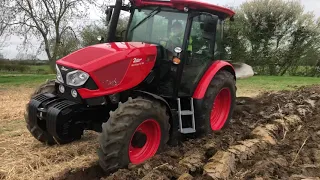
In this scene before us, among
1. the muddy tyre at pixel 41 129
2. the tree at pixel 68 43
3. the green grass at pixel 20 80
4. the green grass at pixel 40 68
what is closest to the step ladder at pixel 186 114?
the muddy tyre at pixel 41 129

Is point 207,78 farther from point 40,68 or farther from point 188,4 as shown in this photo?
point 40,68

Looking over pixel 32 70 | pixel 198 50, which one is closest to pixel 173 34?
pixel 198 50

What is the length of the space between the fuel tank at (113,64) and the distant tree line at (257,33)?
1802 centimetres

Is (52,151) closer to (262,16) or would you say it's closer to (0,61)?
(262,16)

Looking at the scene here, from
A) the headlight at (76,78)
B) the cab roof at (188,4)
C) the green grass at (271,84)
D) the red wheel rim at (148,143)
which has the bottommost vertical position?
the green grass at (271,84)

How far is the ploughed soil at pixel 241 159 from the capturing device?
13.5 ft

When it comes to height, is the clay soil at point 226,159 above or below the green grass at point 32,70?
above

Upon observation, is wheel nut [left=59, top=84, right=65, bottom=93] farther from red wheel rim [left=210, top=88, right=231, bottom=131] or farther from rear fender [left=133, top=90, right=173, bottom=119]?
red wheel rim [left=210, top=88, right=231, bottom=131]

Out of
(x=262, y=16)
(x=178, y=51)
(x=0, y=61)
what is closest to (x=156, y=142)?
(x=178, y=51)

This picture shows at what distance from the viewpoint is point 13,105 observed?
963 cm

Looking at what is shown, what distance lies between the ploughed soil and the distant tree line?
1663 centimetres

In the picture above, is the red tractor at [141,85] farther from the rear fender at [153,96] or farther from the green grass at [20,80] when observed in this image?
the green grass at [20,80]

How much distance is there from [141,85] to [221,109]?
1954 mm

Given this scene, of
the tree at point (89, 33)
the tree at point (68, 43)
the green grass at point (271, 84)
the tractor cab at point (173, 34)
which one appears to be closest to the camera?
the tractor cab at point (173, 34)
